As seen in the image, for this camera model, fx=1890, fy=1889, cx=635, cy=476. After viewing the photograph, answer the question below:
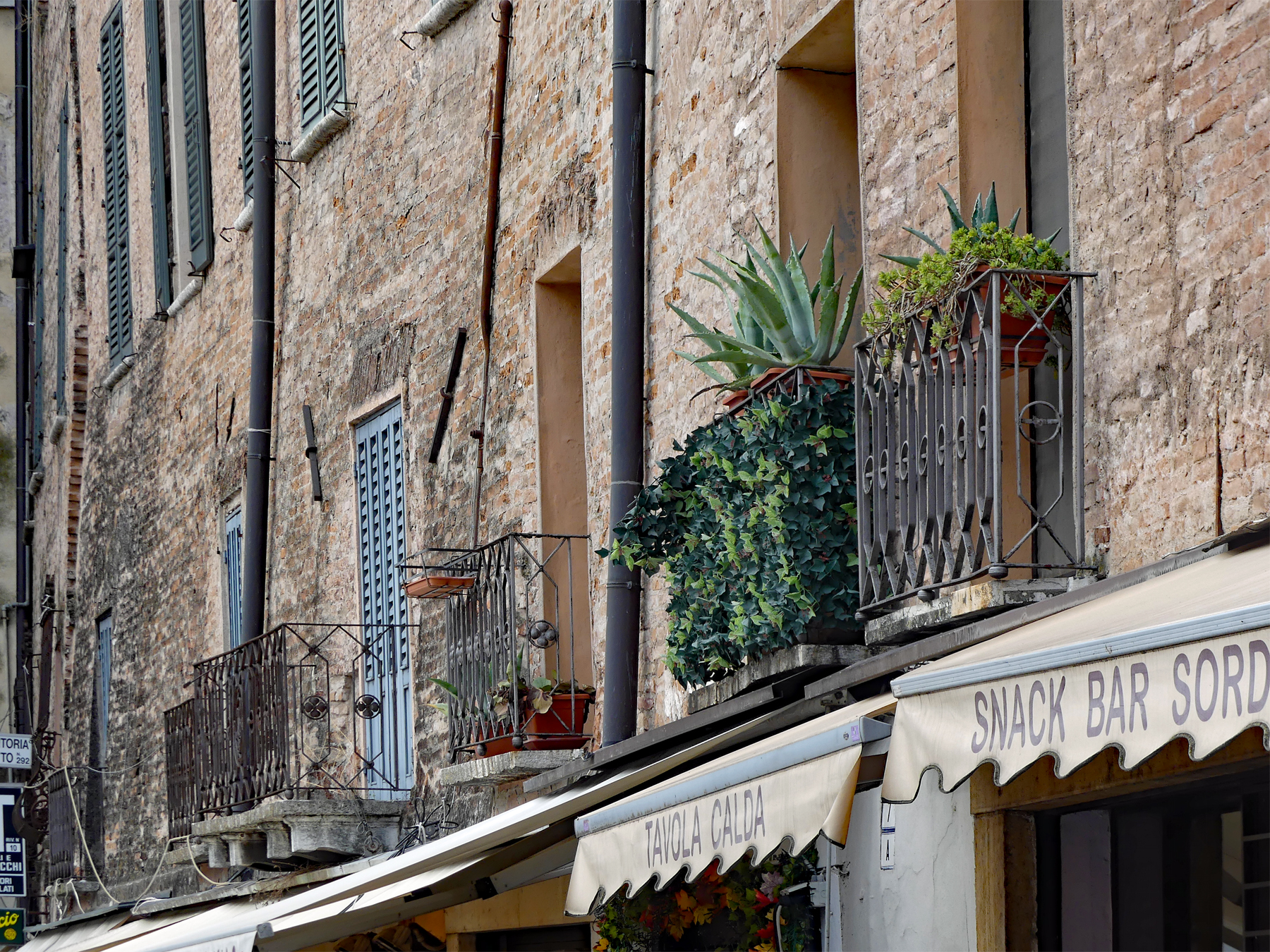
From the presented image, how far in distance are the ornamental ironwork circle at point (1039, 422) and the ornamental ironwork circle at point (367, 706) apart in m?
6.03

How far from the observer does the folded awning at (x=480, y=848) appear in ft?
20.1

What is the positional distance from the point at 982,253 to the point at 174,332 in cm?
1199

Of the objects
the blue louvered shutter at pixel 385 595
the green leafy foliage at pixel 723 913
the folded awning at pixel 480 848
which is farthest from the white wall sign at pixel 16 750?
the green leafy foliage at pixel 723 913

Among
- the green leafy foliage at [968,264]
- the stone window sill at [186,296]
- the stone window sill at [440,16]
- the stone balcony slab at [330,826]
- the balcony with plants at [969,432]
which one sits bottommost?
the stone balcony slab at [330,826]

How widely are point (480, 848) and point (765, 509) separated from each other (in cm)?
163

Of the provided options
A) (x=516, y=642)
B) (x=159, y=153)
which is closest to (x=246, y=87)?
(x=159, y=153)

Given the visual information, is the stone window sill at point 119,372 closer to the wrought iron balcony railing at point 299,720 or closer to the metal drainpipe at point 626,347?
the wrought iron balcony railing at point 299,720

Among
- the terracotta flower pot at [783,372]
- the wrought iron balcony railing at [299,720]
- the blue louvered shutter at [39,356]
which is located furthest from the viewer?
the blue louvered shutter at [39,356]

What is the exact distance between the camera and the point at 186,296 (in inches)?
629

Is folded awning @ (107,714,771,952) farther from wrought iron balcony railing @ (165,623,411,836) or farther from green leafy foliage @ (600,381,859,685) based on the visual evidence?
wrought iron balcony railing @ (165,623,411,836)

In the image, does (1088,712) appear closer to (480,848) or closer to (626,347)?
(480,848)

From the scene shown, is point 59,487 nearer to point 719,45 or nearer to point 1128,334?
point 719,45

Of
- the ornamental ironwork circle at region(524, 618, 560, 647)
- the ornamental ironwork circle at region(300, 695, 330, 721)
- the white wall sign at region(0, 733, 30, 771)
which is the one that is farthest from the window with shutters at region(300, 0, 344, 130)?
the white wall sign at region(0, 733, 30, 771)

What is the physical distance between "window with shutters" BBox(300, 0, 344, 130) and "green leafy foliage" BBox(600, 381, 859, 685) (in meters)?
6.47
